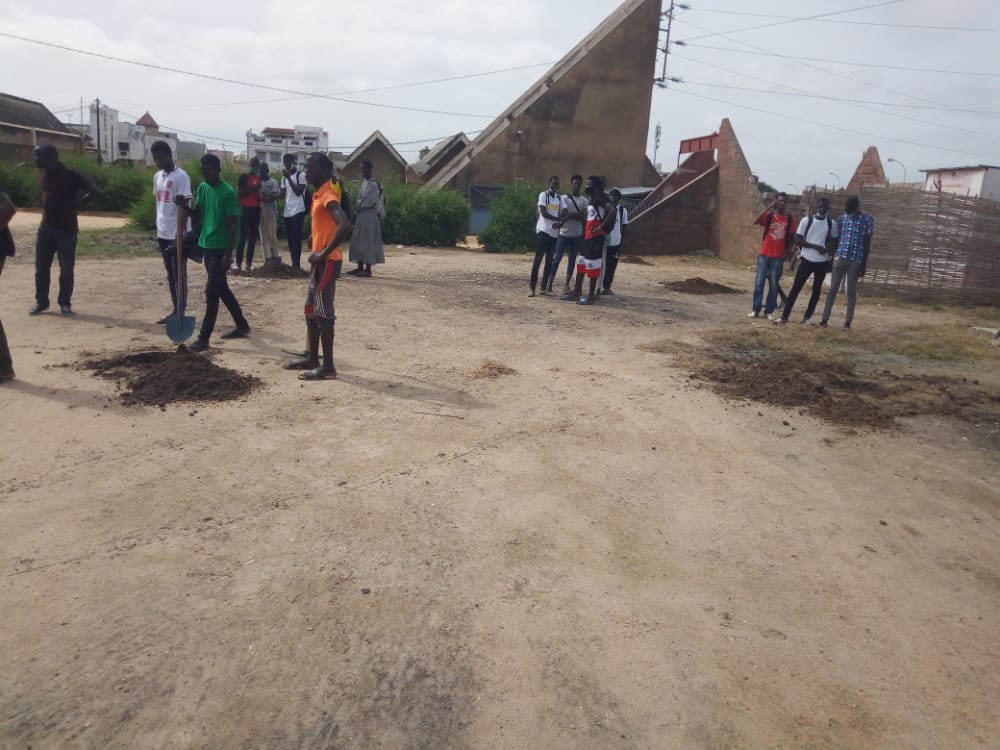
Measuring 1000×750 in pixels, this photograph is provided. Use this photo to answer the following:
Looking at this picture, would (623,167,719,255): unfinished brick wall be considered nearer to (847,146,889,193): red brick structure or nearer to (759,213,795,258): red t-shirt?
(759,213,795,258): red t-shirt

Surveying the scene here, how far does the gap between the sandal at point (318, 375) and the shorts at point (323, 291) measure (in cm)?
40

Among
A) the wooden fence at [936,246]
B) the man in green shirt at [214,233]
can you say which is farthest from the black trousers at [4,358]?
the wooden fence at [936,246]

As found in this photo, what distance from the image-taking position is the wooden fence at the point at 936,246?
13.1 meters

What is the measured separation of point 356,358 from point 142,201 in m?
14.6

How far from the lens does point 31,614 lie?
2805 mm

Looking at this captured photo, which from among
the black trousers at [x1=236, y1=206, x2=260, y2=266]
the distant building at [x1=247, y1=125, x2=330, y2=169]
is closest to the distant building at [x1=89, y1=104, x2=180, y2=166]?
the distant building at [x1=247, y1=125, x2=330, y2=169]

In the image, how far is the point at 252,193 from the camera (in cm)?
1096

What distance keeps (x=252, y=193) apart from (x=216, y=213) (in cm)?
468

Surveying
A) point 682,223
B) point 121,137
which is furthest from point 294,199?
point 121,137

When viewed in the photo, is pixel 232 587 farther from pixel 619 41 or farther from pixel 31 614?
pixel 619 41

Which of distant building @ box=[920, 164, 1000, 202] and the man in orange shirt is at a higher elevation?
distant building @ box=[920, 164, 1000, 202]

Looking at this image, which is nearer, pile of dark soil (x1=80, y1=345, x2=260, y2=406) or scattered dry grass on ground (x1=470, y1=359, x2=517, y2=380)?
pile of dark soil (x1=80, y1=345, x2=260, y2=406)

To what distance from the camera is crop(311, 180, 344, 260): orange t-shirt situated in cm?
580

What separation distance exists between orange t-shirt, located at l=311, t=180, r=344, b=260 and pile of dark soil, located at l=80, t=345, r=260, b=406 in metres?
1.18
